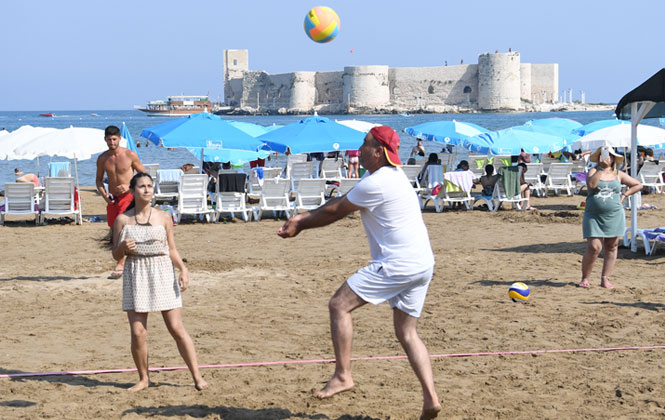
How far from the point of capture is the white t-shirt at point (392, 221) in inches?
149

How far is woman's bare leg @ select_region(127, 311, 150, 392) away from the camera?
14.2 ft

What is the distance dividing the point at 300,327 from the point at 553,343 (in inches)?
69.6

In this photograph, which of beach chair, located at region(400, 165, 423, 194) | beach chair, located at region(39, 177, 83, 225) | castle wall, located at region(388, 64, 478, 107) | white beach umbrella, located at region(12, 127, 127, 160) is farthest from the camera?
castle wall, located at region(388, 64, 478, 107)

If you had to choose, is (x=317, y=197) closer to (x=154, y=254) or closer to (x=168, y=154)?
(x=154, y=254)

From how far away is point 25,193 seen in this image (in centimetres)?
1247

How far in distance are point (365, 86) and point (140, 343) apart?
9243 cm

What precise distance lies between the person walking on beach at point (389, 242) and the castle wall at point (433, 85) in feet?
309

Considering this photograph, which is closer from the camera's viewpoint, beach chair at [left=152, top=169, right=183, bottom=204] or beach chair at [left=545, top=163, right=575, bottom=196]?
beach chair at [left=152, top=169, right=183, bottom=204]

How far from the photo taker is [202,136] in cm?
1240

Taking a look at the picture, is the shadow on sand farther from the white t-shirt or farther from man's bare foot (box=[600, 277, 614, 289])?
man's bare foot (box=[600, 277, 614, 289])

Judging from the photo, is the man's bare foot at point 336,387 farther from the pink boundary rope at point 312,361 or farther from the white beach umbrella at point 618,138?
the white beach umbrella at point 618,138

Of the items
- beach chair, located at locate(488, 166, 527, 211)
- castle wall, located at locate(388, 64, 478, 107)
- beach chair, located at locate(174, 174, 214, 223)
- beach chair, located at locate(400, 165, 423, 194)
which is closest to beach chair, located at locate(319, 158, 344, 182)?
beach chair, located at locate(400, 165, 423, 194)

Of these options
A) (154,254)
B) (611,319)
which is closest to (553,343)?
(611,319)

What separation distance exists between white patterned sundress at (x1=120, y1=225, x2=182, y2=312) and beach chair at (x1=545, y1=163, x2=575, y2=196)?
503 inches
